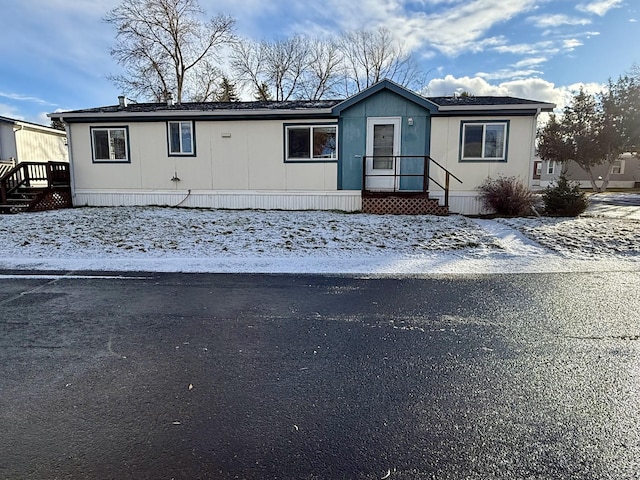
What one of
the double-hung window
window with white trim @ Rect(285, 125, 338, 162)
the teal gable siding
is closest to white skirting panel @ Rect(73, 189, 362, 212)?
the teal gable siding

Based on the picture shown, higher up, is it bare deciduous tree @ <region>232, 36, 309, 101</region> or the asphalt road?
bare deciduous tree @ <region>232, 36, 309, 101</region>

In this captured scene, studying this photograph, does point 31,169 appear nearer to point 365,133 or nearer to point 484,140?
point 365,133

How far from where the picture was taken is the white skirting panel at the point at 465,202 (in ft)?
42.3

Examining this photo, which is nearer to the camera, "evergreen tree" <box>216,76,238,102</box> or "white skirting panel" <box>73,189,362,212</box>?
"white skirting panel" <box>73,189,362,212</box>

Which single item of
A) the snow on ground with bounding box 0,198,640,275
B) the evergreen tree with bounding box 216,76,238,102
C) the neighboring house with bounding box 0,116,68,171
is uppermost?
the evergreen tree with bounding box 216,76,238,102

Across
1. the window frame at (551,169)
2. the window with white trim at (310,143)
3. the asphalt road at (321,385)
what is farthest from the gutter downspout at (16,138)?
the window frame at (551,169)

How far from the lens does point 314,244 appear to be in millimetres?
8305

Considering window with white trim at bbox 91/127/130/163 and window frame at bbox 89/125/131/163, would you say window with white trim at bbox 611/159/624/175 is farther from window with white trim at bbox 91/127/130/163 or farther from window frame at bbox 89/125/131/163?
window with white trim at bbox 91/127/130/163

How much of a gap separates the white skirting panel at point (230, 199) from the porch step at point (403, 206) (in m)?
0.69

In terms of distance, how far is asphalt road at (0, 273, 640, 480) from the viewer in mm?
2195

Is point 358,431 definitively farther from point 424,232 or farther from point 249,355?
point 424,232

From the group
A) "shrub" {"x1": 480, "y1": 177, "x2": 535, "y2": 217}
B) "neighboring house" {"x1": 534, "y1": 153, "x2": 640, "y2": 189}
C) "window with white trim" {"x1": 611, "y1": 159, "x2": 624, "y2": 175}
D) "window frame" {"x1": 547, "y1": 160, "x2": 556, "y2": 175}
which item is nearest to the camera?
"shrub" {"x1": 480, "y1": 177, "x2": 535, "y2": 217}

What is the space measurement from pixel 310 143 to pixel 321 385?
11.0 metres

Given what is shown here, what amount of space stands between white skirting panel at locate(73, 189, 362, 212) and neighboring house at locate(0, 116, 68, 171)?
27.7ft
